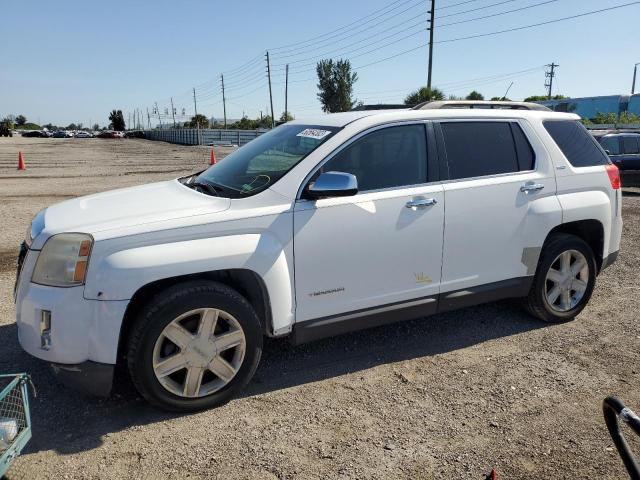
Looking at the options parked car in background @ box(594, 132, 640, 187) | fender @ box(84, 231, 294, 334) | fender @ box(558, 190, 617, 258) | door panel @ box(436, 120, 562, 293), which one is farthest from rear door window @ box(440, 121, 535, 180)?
parked car in background @ box(594, 132, 640, 187)

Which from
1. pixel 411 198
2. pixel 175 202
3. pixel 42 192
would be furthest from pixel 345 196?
pixel 42 192

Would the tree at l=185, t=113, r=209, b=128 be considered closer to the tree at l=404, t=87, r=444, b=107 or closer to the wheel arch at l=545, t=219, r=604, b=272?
the tree at l=404, t=87, r=444, b=107

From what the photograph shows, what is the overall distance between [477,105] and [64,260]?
3.51 metres

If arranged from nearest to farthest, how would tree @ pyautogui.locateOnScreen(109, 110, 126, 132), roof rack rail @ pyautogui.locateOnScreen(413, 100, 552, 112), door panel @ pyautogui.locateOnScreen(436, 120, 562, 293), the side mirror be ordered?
the side mirror → door panel @ pyautogui.locateOnScreen(436, 120, 562, 293) → roof rack rail @ pyautogui.locateOnScreen(413, 100, 552, 112) → tree @ pyautogui.locateOnScreen(109, 110, 126, 132)

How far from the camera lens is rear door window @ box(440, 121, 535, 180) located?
4062mm

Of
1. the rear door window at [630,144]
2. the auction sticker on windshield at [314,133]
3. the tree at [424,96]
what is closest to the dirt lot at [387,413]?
the auction sticker on windshield at [314,133]

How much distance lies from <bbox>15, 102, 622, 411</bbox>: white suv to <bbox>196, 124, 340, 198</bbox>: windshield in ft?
0.06

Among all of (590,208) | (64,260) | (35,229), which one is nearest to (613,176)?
(590,208)

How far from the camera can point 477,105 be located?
15.1ft

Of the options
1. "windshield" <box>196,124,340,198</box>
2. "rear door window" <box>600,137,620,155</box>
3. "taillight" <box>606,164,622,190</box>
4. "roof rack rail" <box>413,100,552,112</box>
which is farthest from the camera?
"rear door window" <box>600,137,620,155</box>

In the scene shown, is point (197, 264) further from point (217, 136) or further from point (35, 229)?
point (217, 136)

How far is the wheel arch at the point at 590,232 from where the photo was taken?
4.71 metres

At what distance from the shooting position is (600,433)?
3094 millimetres

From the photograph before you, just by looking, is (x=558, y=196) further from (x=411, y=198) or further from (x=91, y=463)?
(x=91, y=463)
